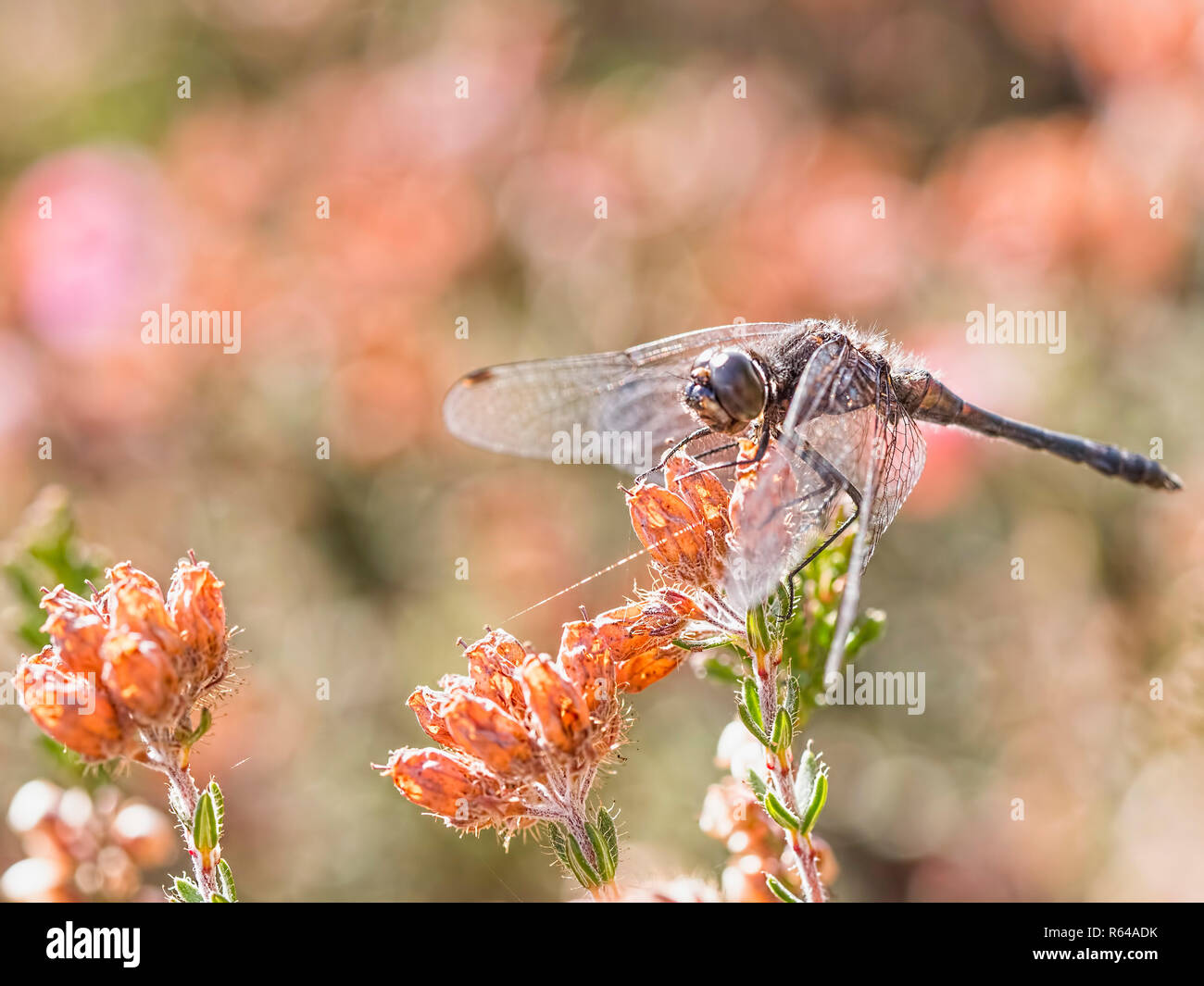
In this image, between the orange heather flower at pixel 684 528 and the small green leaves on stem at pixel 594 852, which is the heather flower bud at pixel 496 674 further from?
the orange heather flower at pixel 684 528

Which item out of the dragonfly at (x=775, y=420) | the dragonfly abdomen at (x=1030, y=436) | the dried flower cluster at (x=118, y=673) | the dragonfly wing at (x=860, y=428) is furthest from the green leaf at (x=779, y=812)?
the dragonfly abdomen at (x=1030, y=436)

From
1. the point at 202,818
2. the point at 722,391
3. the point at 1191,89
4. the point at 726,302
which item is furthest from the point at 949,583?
the point at 202,818

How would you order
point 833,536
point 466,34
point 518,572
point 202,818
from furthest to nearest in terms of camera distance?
point 466,34 < point 518,572 < point 833,536 < point 202,818

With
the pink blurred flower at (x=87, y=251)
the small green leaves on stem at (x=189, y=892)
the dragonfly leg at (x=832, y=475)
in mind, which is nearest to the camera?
the small green leaves on stem at (x=189, y=892)

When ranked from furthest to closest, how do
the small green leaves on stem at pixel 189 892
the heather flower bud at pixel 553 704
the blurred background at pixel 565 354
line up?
the blurred background at pixel 565 354
the heather flower bud at pixel 553 704
the small green leaves on stem at pixel 189 892

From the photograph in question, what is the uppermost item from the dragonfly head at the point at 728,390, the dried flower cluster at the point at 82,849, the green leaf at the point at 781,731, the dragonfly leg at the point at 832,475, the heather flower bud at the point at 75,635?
the dragonfly head at the point at 728,390

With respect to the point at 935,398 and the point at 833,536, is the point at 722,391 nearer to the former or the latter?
the point at 833,536

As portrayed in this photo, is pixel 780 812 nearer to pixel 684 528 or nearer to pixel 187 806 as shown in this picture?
pixel 684 528
